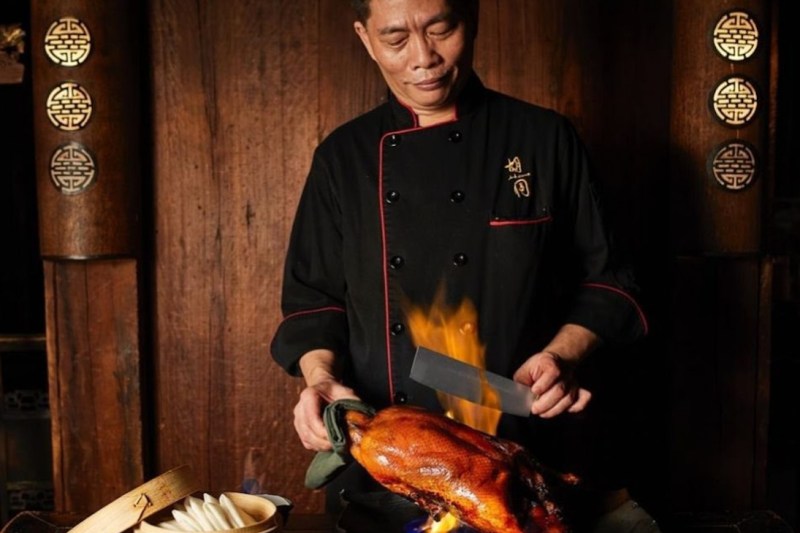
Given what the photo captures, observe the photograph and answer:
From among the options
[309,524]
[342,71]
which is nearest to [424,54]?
[309,524]

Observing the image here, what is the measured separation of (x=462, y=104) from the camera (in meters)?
2.76

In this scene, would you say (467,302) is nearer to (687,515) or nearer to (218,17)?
(687,515)

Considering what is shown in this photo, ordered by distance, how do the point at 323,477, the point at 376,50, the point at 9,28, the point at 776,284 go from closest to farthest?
1. the point at 323,477
2. the point at 376,50
3. the point at 9,28
4. the point at 776,284

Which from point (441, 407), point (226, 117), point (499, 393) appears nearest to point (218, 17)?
point (226, 117)

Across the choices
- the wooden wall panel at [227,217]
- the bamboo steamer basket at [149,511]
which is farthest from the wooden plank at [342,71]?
the bamboo steamer basket at [149,511]

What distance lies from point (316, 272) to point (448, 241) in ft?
1.50

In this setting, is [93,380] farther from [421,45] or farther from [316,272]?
[421,45]

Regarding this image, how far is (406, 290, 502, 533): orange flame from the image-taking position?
255cm

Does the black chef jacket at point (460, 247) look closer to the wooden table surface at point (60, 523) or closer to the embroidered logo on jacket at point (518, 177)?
the embroidered logo on jacket at point (518, 177)

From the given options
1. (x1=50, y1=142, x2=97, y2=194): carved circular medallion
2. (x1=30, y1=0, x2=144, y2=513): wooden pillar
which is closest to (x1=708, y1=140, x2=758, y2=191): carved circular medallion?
(x1=30, y1=0, x2=144, y2=513): wooden pillar

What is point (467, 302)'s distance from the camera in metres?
2.70

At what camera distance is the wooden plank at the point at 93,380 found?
12.3 ft

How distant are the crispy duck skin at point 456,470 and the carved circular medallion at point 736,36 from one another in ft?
7.21

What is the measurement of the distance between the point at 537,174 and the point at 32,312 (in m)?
3.78
